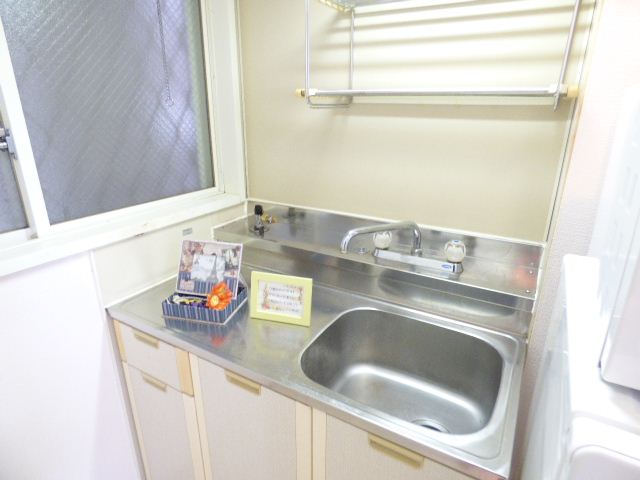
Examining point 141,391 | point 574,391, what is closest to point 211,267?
point 141,391

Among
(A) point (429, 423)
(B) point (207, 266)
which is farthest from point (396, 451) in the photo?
(B) point (207, 266)

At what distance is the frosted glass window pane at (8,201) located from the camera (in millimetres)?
1118

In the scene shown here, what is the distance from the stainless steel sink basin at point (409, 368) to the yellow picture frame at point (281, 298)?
0.34ft

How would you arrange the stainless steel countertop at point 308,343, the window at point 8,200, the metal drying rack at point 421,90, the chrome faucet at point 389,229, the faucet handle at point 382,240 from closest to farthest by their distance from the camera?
the stainless steel countertop at point 308,343 < the metal drying rack at point 421,90 < the window at point 8,200 < the chrome faucet at point 389,229 < the faucet handle at point 382,240

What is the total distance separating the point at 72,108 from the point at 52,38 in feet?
0.66

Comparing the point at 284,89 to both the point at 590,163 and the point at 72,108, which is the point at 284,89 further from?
the point at 590,163

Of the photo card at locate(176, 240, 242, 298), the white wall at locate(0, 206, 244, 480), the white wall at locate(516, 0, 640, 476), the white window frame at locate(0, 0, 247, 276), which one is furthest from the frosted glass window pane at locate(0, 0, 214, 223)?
the white wall at locate(516, 0, 640, 476)

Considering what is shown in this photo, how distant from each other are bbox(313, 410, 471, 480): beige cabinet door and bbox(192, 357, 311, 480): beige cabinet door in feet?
0.13

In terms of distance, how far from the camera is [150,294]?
141cm

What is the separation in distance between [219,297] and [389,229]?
0.60 meters

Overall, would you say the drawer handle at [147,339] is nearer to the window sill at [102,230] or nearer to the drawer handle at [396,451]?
the window sill at [102,230]

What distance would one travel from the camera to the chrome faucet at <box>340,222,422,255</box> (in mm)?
1219

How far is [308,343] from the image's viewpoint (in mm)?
1126

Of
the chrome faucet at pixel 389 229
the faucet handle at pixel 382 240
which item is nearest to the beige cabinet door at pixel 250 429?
the chrome faucet at pixel 389 229
